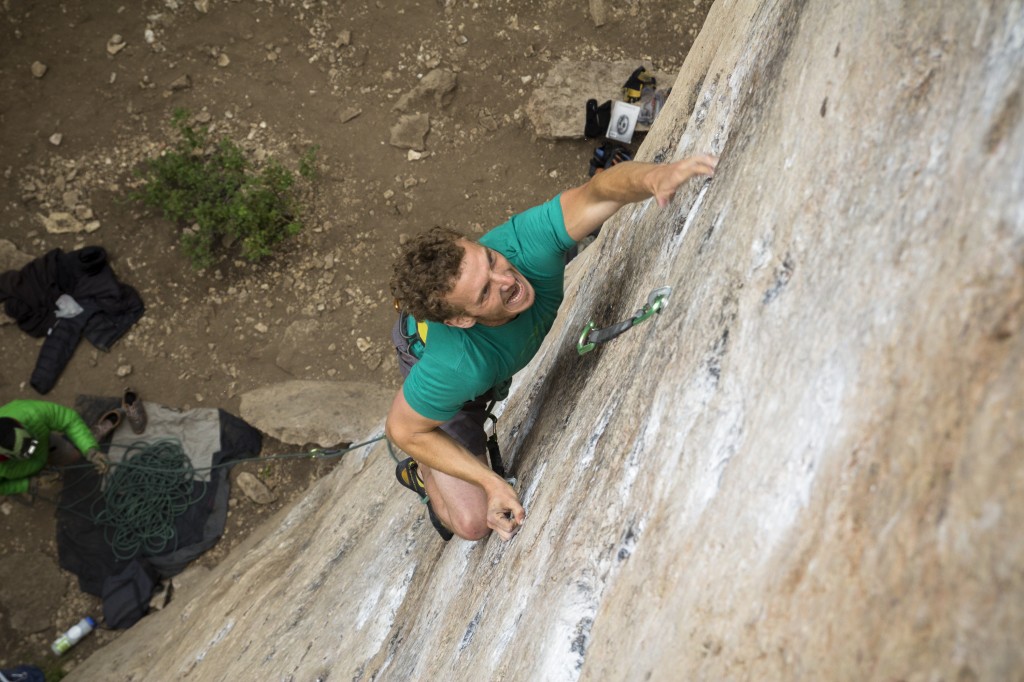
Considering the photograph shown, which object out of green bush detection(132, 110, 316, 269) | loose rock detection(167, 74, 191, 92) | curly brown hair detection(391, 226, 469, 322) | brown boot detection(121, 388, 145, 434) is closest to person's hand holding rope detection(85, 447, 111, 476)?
brown boot detection(121, 388, 145, 434)

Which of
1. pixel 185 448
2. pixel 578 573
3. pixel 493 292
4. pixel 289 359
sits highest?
pixel 493 292

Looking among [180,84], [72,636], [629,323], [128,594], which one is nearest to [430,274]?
[629,323]

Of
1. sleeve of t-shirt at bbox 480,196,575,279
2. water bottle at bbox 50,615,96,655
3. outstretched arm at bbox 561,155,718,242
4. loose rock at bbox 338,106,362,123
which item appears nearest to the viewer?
outstretched arm at bbox 561,155,718,242

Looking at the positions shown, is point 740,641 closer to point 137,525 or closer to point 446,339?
point 446,339

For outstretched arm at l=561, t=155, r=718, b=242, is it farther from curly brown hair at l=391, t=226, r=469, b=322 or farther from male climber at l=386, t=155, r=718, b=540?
curly brown hair at l=391, t=226, r=469, b=322

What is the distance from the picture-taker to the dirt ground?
23.5 ft

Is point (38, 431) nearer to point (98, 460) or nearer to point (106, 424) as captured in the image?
point (98, 460)

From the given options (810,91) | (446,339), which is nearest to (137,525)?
(446,339)

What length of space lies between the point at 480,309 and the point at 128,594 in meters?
5.31

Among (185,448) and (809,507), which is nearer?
(809,507)

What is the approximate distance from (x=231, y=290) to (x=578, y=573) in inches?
236

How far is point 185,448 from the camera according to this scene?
691 cm

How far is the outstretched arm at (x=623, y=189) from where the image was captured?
248 centimetres

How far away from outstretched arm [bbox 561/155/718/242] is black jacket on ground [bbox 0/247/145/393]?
19.0ft
